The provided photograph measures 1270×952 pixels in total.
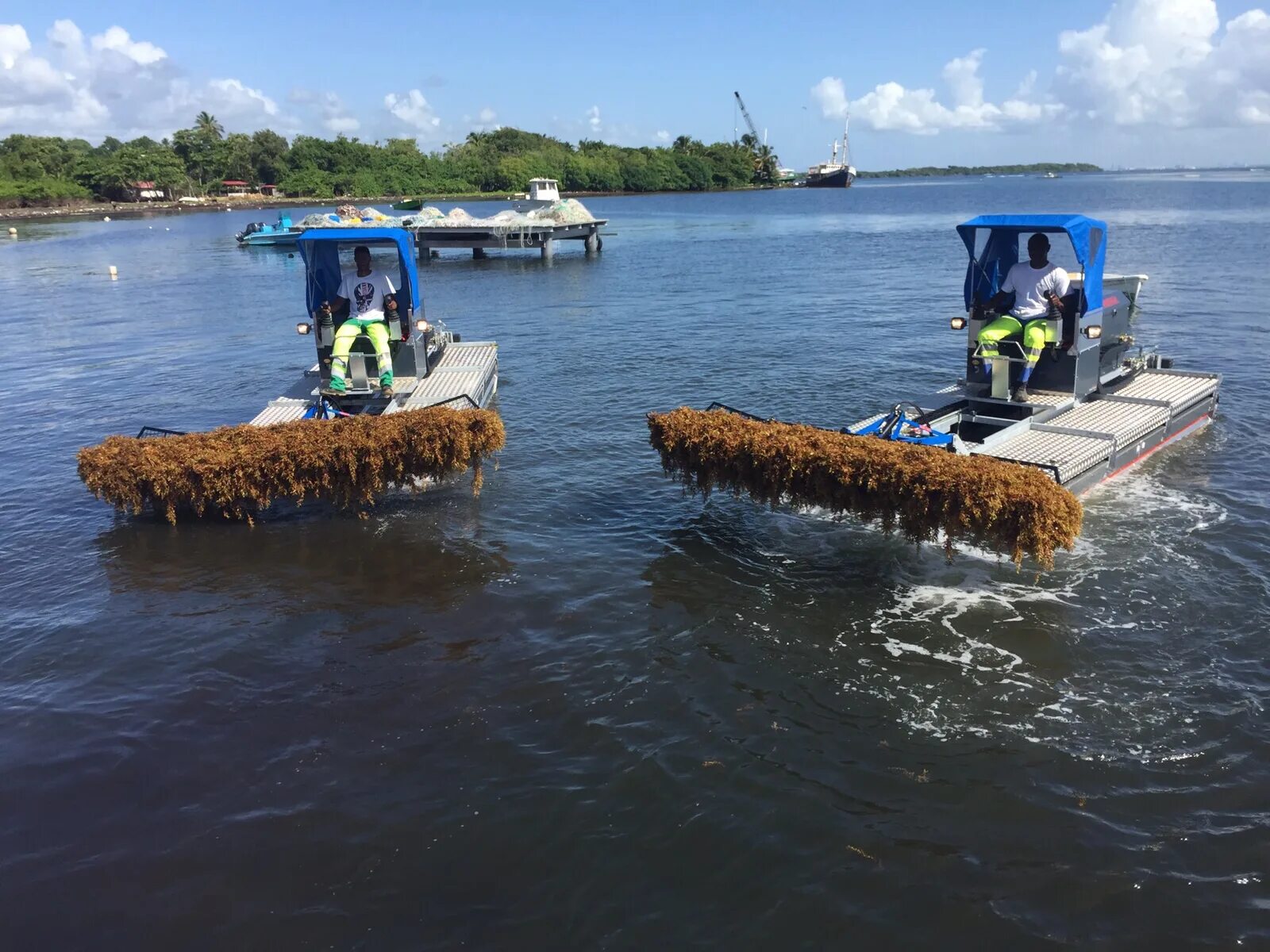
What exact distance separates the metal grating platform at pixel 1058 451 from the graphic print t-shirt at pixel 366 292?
9.14m

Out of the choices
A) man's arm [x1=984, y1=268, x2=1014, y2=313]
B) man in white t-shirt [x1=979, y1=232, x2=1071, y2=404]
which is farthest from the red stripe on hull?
man's arm [x1=984, y1=268, x2=1014, y2=313]

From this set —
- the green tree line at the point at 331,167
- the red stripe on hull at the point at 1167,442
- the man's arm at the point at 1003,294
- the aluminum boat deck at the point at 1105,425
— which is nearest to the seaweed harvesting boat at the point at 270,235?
the man's arm at the point at 1003,294

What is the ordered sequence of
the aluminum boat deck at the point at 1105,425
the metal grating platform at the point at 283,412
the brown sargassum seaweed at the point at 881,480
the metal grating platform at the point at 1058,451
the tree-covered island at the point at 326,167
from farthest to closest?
the tree-covered island at the point at 326,167, the metal grating platform at the point at 283,412, the aluminum boat deck at the point at 1105,425, the metal grating platform at the point at 1058,451, the brown sargassum seaweed at the point at 881,480

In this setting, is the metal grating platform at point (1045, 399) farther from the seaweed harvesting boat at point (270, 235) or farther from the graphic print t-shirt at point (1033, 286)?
the seaweed harvesting boat at point (270, 235)

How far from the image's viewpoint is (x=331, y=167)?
497ft

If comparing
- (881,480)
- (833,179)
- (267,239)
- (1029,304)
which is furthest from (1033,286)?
(833,179)

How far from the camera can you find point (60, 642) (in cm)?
891

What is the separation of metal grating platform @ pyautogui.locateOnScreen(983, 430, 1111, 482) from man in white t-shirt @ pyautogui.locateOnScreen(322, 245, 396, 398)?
28.1ft

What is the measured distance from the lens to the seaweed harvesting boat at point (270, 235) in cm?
6160

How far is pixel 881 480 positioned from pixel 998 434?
3099mm

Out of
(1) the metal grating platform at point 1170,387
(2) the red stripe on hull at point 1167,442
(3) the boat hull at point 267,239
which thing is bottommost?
(2) the red stripe on hull at point 1167,442

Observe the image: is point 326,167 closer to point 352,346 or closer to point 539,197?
point 539,197

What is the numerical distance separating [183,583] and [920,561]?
7.95 m

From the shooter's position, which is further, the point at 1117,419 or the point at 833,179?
the point at 833,179
